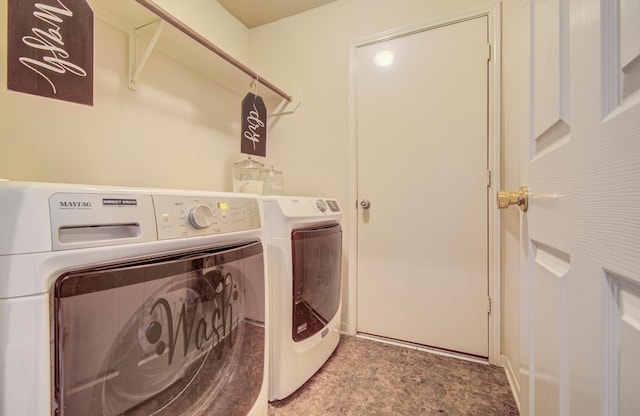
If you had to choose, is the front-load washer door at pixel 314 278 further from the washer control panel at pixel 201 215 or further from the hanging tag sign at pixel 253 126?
the hanging tag sign at pixel 253 126

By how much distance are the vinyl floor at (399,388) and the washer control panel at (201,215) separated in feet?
2.89

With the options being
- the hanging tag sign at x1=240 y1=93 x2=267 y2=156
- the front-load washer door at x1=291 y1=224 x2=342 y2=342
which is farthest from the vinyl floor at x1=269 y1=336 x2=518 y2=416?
the hanging tag sign at x1=240 y1=93 x2=267 y2=156

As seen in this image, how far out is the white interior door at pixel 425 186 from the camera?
1.49 m

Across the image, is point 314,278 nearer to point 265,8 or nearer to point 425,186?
point 425,186

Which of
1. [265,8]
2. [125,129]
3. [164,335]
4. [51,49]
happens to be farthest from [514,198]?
[265,8]

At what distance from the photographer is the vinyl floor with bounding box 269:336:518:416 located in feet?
3.63

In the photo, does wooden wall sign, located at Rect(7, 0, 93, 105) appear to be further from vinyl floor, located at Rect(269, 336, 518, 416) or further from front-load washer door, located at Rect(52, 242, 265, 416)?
vinyl floor, located at Rect(269, 336, 518, 416)

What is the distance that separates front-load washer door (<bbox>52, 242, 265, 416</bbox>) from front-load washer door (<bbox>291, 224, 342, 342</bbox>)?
28 centimetres

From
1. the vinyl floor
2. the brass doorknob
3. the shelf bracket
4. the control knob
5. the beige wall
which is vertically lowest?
the vinyl floor

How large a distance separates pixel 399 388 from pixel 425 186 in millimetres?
1111

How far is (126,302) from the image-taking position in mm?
537

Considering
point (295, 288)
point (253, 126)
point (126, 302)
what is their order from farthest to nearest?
point (253, 126) < point (295, 288) < point (126, 302)

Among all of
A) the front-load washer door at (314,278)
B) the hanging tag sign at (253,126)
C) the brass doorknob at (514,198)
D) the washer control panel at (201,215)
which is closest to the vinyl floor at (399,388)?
the front-load washer door at (314,278)

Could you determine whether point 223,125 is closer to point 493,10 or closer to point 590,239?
point 493,10
